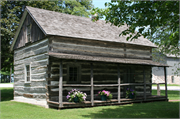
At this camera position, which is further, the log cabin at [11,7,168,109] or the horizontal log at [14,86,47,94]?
the horizontal log at [14,86,47,94]

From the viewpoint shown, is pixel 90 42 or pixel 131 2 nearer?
pixel 131 2

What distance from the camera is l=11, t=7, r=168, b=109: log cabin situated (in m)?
13.7

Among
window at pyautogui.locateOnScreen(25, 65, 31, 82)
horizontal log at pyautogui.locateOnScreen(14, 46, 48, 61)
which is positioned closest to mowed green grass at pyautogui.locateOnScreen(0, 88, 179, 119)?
horizontal log at pyautogui.locateOnScreen(14, 46, 48, 61)

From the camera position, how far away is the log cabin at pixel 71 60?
13672 mm

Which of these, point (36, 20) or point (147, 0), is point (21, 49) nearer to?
point (36, 20)

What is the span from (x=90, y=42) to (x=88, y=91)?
341cm

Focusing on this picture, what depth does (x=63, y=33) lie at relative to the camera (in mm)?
14211

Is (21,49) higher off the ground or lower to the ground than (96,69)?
higher

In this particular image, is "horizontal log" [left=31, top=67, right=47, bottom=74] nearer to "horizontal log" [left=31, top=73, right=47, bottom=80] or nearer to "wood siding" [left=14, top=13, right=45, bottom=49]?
"horizontal log" [left=31, top=73, right=47, bottom=80]

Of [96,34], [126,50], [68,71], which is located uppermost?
[96,34]

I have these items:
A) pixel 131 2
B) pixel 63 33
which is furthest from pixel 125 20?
pixel 63 33

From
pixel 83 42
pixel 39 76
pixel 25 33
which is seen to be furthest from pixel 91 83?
pixel 25 33

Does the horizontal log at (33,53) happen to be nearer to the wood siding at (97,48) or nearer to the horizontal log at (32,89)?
the wood siding at (97,48)

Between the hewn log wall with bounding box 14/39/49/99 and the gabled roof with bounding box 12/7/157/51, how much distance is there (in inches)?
44.2
